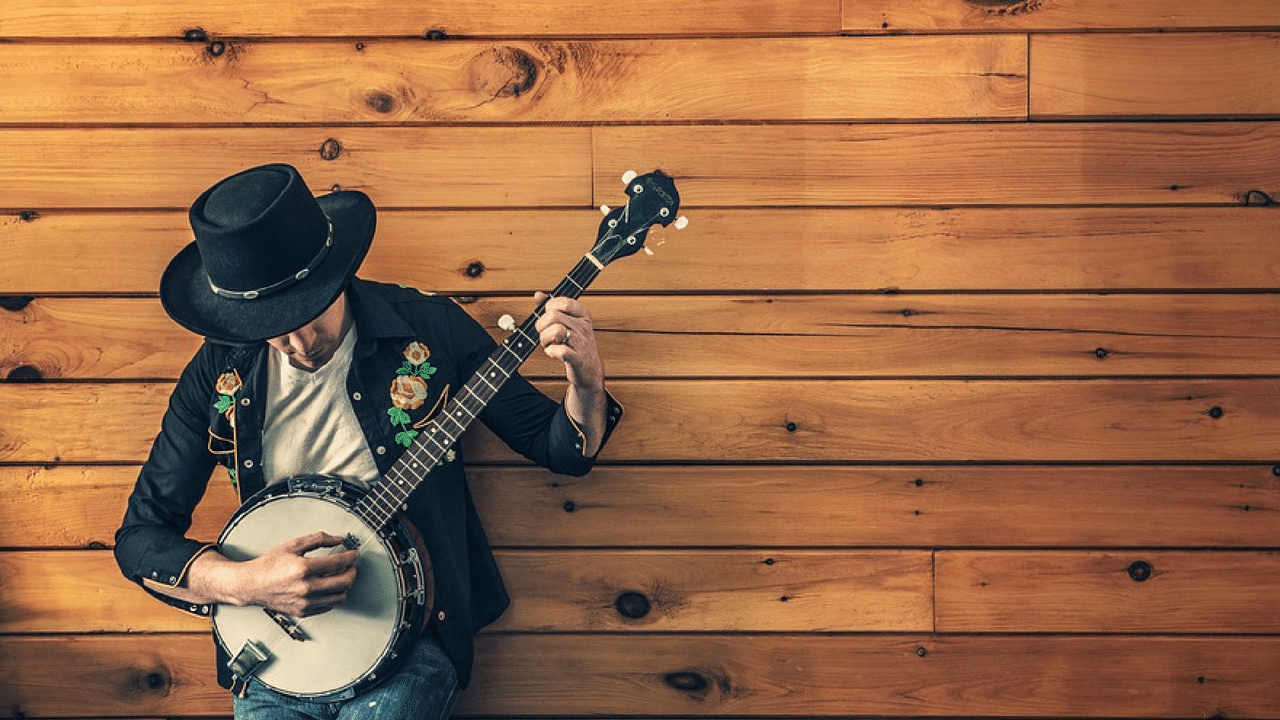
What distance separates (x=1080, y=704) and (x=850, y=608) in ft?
1.65

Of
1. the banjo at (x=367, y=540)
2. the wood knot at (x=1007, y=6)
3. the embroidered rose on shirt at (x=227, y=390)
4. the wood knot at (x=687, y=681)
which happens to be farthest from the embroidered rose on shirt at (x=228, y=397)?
the wood knot at (x=1007, y=6)

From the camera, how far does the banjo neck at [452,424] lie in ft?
6.29

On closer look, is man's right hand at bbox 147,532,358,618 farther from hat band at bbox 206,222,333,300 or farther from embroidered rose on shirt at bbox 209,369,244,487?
hat band at bbox 206,222,333,300

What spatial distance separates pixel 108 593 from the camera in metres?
2.31

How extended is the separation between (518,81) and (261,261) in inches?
27.3

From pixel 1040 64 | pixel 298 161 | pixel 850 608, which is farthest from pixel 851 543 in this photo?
pixel 298 161

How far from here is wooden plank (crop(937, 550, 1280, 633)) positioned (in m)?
2.28

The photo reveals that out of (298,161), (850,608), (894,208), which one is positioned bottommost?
(850,608)

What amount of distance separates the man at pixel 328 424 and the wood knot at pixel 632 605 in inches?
10.6

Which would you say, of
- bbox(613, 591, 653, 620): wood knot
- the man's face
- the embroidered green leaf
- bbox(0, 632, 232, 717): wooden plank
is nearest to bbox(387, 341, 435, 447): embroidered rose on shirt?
the embroidered green leaf

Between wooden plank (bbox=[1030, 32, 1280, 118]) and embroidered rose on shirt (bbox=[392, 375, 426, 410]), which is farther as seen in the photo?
wooden plank (bbox=[1030, 32, 1280, 118])

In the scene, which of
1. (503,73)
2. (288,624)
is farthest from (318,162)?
(288,624)

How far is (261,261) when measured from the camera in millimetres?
1792

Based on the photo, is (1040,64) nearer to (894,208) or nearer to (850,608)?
(894,208)
